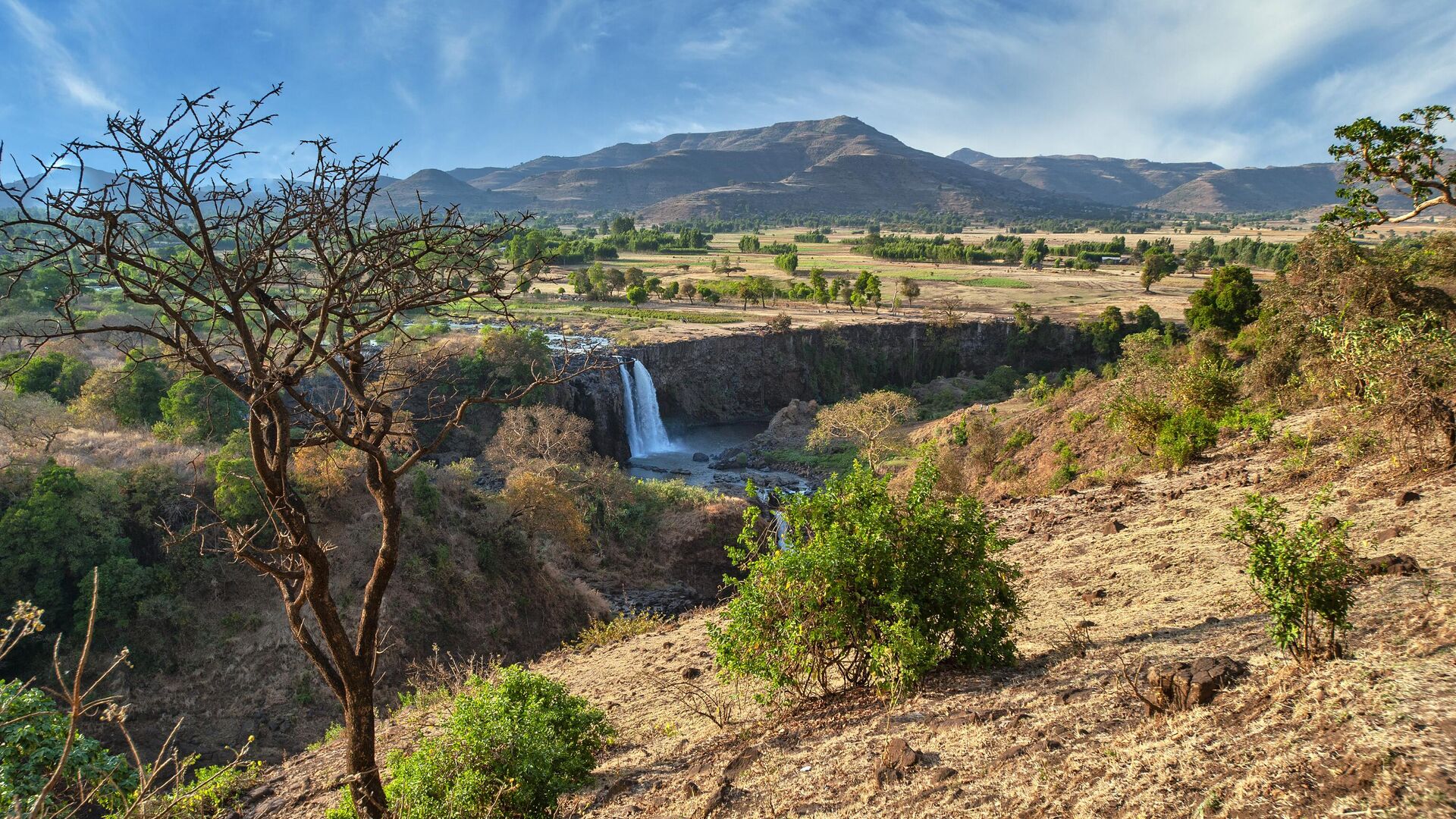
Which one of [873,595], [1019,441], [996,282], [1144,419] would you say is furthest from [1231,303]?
[996,282]

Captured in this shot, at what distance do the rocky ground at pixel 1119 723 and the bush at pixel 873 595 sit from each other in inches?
14.3

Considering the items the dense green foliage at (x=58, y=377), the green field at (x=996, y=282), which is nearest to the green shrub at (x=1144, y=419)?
the dense green foliage at (x=58, y=377)

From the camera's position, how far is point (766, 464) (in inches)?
1545

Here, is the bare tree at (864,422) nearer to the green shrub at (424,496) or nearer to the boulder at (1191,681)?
the green shrub at (424,496)

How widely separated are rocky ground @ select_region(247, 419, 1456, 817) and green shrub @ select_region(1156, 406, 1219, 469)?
446 cm

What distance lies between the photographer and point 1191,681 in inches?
201

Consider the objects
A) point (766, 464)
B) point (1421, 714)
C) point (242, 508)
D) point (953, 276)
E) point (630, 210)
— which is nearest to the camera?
point (1421, 714)

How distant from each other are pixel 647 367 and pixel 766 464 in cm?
1131

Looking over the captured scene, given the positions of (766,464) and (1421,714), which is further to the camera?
(766,464)

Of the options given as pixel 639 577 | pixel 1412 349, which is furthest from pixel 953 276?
pixel 1412 349

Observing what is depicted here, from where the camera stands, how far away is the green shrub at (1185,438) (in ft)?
48.6

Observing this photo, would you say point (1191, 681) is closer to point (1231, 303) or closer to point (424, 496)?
point (424, 496)

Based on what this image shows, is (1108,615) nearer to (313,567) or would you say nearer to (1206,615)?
(1206,615)

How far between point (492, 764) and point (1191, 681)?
16.9 feet
